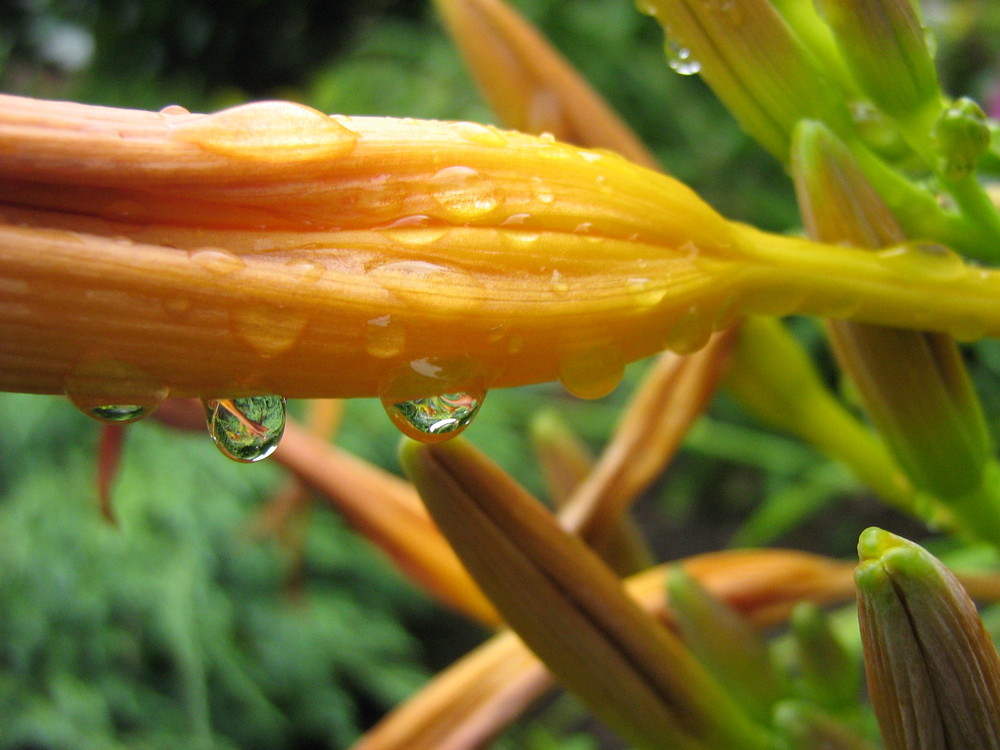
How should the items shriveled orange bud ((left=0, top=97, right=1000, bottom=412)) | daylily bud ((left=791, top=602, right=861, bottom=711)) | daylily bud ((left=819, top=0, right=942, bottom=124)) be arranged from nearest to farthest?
shriveled orange bud ((left=0, top=97, right=1000, bottom=412)), daylily bud ((left=819, top=0, right=942, bottom=124)), daylily bud ((left=791, top=602, right=861, bottom=711))

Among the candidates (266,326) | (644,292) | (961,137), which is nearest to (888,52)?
(961,137)

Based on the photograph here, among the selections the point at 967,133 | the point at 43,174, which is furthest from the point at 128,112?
the point at 967,133

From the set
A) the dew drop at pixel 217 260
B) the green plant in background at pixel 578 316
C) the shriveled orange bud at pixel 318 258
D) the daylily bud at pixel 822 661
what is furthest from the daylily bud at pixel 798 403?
the dew drop at pixel 217 260

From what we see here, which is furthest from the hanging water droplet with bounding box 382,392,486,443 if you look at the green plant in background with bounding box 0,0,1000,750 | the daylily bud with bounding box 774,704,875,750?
the daylily bud with bounding box 774,704,875,750

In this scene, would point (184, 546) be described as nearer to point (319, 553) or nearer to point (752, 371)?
point (319, 553)

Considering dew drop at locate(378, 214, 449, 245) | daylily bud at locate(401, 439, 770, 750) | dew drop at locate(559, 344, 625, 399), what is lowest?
daylily bud at locate(401, 439, 770, 750)

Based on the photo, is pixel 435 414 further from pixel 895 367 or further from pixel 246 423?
pixel 895 367

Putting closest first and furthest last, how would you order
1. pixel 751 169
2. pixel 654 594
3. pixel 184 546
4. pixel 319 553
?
pixel 654 594, pixel 184 546, pixel 319 553, pixel 751 169

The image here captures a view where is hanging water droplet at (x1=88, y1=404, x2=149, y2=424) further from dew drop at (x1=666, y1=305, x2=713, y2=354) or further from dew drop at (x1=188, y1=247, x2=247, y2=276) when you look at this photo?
dew drop at (x1=666, y1=305, x2=713, y2=354)

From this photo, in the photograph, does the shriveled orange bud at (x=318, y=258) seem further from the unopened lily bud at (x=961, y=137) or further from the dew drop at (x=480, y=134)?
the unopened lily bud at (x=961, y=137)
